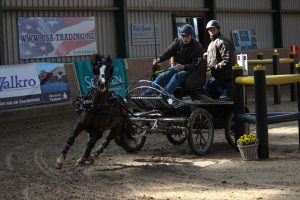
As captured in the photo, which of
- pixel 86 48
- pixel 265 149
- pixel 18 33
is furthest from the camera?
pixel 86 48

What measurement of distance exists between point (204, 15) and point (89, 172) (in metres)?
14.5

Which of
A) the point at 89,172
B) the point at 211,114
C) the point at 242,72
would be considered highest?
the point at 242,72

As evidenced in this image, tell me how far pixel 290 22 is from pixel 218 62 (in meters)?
17.8

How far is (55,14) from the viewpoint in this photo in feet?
53.5

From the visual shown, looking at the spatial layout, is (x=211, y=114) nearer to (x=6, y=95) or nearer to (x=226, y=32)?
(x=6, y=95)

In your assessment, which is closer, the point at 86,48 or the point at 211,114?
the point at 211,114

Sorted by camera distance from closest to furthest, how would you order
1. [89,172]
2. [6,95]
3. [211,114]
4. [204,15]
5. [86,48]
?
[89,172] → [211,114] → [6,95] → [86,48] → [204,15]

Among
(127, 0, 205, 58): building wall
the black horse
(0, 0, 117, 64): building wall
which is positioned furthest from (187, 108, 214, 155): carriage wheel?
(127, 0, 205, 58): building wall

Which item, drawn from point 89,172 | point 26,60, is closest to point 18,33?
point 26,60

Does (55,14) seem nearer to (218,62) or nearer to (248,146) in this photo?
(218,62)

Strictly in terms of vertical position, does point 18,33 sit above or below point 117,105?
above

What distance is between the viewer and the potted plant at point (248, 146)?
8.69 metres

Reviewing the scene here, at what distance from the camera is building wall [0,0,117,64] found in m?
15.0

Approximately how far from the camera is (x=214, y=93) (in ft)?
33.3
